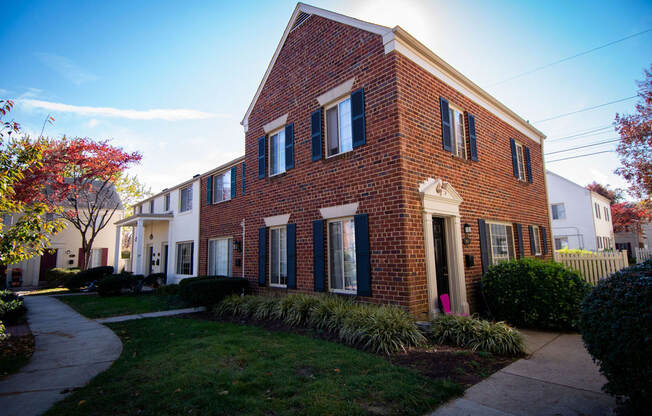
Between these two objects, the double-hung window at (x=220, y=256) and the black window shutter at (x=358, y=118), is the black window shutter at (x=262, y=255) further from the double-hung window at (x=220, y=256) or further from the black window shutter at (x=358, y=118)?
the black window shutter at (x=358, y=118)

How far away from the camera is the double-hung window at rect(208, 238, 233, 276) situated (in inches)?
537

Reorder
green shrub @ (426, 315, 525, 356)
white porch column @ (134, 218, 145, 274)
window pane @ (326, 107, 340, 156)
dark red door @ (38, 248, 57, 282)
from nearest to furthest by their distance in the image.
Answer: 1. green shrub @ (426, 315, 525, 356)
2. window pane @ (326, 107, 340, 156)
3. white porch column @ (134, 218, 145, 274)
4. dark red door @ (38, 248, 57, 282)

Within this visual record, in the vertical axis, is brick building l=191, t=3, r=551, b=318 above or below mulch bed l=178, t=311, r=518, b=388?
above

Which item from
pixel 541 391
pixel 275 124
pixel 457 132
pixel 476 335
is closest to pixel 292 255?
pixel 275 124

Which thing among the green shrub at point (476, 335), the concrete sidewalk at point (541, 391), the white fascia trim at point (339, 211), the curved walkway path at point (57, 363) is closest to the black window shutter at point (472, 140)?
the white fascia trim at point (339, 211)

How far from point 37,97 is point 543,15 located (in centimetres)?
1450

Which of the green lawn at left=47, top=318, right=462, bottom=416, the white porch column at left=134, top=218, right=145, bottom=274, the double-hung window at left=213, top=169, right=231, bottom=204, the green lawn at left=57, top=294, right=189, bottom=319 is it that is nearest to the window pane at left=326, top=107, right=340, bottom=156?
the green lawn at left=47, top=318, right=462, bottom=416

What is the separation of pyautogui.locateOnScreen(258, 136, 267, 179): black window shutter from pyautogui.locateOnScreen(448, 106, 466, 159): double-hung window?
577 centimetres

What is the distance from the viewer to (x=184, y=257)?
17.0 meters

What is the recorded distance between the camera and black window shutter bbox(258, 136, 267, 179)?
10.8 meters

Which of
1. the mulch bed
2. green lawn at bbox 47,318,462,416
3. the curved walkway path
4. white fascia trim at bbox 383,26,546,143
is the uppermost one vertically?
white fascia trim at bbox 383,26,546,143

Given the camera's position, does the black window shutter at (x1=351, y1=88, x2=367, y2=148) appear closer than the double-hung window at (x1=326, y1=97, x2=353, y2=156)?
Yes

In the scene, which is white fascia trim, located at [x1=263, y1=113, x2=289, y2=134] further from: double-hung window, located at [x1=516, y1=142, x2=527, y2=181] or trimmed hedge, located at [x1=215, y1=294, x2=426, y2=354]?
double-hung window, located at [x1=516, y1=142, x2=527, y2=181]

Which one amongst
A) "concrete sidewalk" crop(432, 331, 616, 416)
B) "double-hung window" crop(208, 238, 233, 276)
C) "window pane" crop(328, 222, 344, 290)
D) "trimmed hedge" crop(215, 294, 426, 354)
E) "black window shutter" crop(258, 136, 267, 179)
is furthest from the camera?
"double-hung window" crop(208, 238, 233, 276)
